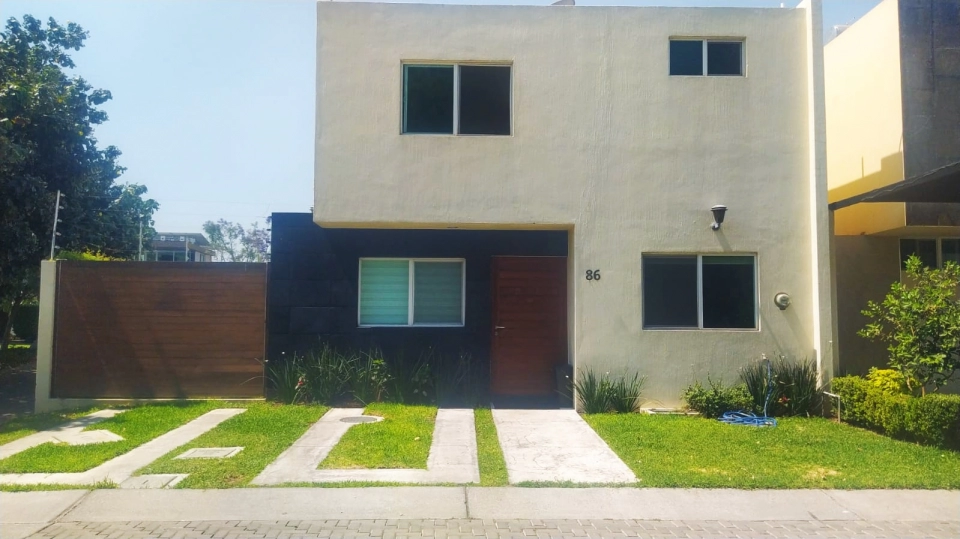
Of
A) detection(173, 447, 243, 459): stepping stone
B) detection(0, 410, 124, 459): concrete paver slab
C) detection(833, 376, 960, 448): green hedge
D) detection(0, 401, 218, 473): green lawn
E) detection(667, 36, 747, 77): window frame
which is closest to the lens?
detection(0, 401, 218, 473): green lawn

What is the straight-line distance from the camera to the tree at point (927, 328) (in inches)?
308

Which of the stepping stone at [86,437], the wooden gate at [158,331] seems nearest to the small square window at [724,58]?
the wooden gate at [158,331]

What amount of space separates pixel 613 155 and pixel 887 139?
4.37m

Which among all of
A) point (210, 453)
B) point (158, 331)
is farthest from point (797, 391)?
point (158, 331)

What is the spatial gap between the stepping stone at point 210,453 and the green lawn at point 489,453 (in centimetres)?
270

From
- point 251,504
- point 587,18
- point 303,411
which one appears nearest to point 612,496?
point 251,504

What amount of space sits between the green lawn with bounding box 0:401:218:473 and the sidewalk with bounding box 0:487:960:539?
2.97ft

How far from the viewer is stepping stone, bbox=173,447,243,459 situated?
7133 mm

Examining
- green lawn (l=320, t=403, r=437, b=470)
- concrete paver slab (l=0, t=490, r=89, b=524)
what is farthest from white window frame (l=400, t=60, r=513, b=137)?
concrete paver slab (l=0, t=490, r=89, b=524)

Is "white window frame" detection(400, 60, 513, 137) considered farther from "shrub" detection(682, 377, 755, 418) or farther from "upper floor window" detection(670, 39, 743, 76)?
"shrub" detection(682, 377, 755, 418)

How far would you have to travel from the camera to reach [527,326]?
1084 cm

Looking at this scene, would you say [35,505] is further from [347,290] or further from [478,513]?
[347,290]

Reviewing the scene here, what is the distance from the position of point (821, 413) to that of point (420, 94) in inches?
291

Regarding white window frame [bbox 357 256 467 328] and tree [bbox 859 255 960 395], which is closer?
tree [bbox 859 255 960 395]
